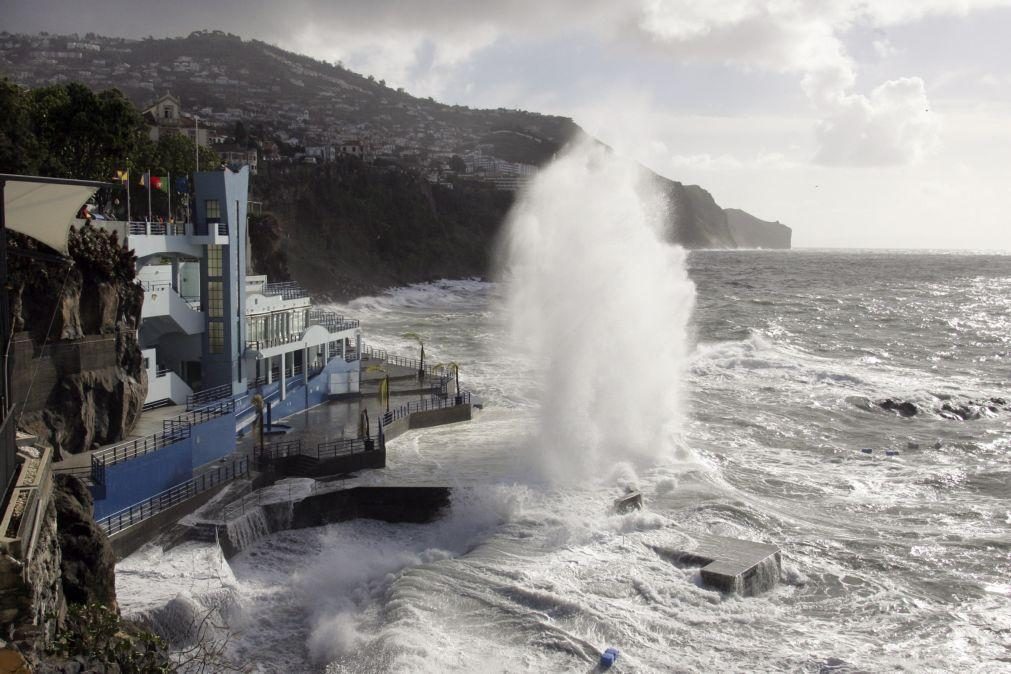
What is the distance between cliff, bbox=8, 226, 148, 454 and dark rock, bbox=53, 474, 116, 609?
5378 mm

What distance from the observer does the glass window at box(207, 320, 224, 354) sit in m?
26.3

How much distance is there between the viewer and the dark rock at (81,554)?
11.8 meters

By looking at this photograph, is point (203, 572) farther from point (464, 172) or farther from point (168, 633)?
point (464, 172)

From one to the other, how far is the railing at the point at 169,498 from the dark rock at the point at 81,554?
12.9 ft

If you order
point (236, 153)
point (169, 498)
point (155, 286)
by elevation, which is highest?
point (236, 153)

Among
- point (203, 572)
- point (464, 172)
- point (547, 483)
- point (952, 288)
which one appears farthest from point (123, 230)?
point (464, 172)

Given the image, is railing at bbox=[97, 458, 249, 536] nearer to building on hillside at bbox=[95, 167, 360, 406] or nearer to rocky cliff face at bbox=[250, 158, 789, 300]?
building on hillside at bbox=[95, 167, 360, 406]

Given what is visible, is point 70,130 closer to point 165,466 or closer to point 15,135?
point 15,135

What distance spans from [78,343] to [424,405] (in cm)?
1144

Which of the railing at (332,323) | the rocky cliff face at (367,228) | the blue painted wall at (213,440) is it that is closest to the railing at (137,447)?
the blue painted wall at (213,440)

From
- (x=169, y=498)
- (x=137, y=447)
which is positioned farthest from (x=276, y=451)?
(x=169, y=498)

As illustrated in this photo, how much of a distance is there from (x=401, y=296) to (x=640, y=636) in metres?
85.6

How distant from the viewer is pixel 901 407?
3503 centimetres

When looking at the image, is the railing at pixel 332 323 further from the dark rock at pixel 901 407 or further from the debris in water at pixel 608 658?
the dark rock at pixel 901 407
